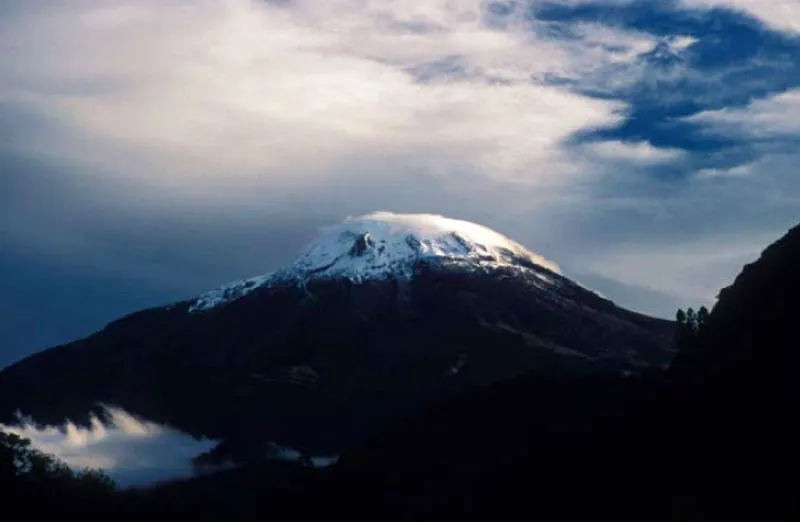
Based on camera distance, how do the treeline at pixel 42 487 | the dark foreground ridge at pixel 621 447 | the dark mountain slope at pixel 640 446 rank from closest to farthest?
the dark mountain slope at pixel 640 446, the dark foreground ridge at pixel 621 447, the treeline at pixel 42 487

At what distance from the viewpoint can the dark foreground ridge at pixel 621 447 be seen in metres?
92.8

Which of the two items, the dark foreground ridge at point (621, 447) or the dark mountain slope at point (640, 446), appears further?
the dark foreground ridge at point (621, 447)

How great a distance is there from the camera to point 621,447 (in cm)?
10412

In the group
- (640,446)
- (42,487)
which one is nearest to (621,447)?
(640,446)

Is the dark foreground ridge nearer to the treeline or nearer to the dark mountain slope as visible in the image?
the dark mountain slope

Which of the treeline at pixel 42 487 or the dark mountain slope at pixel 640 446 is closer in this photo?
the dark mountain slope at pixel 640 446

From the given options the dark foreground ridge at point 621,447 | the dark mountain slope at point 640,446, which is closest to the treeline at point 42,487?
the dark foreground ridge at point 621,447

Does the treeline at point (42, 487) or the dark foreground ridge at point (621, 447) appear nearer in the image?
the dark foreground ridge at point (621, 447)

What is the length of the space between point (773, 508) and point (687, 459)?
11.6 m

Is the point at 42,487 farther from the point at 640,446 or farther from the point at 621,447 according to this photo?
the point at 640,446

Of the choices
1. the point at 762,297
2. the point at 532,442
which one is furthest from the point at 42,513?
the point at 762,297

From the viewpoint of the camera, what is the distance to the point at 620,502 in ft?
316

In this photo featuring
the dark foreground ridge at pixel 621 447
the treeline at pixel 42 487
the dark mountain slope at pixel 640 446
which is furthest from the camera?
the treeline at pixel 42 487

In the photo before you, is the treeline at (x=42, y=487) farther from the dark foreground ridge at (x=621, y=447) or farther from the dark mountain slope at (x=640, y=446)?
the dark mountain slope at (x=640, y=446)
